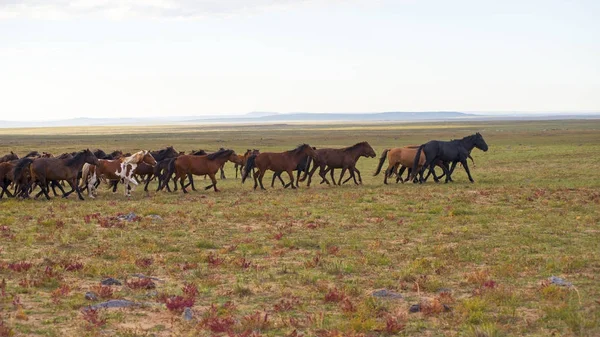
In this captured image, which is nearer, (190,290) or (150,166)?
(190,290)

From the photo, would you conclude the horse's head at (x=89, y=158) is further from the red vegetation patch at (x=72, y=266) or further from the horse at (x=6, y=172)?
the red vegetation patch at (x=72, y=266)

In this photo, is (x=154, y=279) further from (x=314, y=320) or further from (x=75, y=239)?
(x=75, y=239)

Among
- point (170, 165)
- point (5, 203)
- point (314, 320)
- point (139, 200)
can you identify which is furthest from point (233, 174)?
point (314, 320)

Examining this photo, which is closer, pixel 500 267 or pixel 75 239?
pixel 500 267

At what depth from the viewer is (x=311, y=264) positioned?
11.8m

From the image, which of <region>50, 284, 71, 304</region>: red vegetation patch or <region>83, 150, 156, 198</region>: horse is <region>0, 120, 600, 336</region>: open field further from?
<region>83, 150, 156, 198</region>: horse

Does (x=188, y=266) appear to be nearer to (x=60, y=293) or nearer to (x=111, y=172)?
(x=60, y=293)

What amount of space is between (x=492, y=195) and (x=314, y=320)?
49.2 ft

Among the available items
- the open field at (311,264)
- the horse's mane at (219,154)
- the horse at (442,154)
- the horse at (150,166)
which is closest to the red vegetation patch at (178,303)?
the open field at (311,264)

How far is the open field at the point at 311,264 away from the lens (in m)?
8.40

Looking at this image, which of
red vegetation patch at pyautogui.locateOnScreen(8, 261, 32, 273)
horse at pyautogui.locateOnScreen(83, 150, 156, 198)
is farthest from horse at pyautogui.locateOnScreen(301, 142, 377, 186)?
red vegetation patch at pyautogui.locateOnScreen(8, 261, 32, 273)

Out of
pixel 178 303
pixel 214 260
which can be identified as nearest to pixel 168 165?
pixel 214 260

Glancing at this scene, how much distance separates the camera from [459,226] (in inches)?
626

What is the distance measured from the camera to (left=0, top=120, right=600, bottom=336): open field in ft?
27.6
